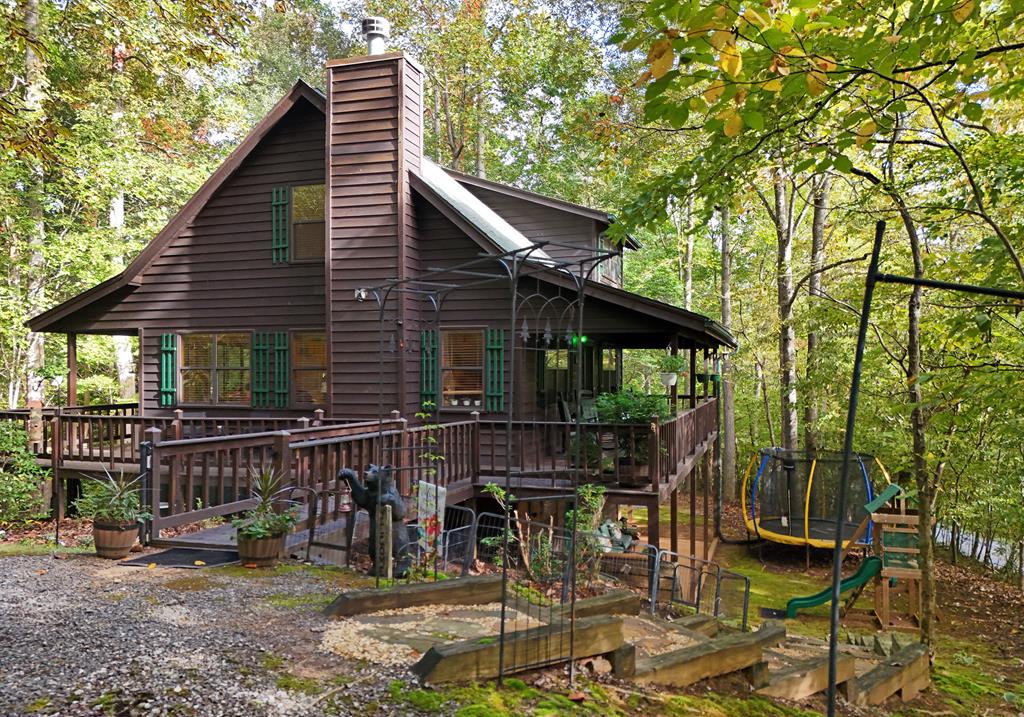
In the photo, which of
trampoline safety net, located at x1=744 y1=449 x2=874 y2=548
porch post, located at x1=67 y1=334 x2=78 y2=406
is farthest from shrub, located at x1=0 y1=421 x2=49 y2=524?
trampoline safety net, located at x1=744 y1=449 x2=874 y2=548

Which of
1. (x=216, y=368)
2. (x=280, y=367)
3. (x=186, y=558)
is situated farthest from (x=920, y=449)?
(x=216, y=368)

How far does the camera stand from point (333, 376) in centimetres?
1358

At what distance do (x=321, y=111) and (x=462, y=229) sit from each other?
3997mm

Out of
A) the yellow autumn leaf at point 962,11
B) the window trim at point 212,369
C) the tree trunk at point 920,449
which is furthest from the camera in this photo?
the window trim at point 212,369

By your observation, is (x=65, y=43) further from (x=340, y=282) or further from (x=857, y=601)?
(x=857, y=601)

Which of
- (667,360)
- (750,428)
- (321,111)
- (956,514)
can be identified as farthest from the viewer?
(750,428)

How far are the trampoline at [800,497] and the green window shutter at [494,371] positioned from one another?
6.58 m

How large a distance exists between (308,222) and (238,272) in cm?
185

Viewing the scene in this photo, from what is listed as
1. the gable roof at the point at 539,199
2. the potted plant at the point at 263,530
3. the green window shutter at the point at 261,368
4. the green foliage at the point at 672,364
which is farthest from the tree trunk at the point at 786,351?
the potted plant at the point at 263,530

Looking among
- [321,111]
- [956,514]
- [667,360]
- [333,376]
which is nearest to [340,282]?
[333,376]

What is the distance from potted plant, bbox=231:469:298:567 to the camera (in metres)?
6.86

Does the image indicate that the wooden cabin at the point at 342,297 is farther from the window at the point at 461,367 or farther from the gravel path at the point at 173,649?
the gravel path at the point at 173,649

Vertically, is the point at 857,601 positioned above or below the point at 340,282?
below

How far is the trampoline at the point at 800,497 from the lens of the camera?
50.0ft
